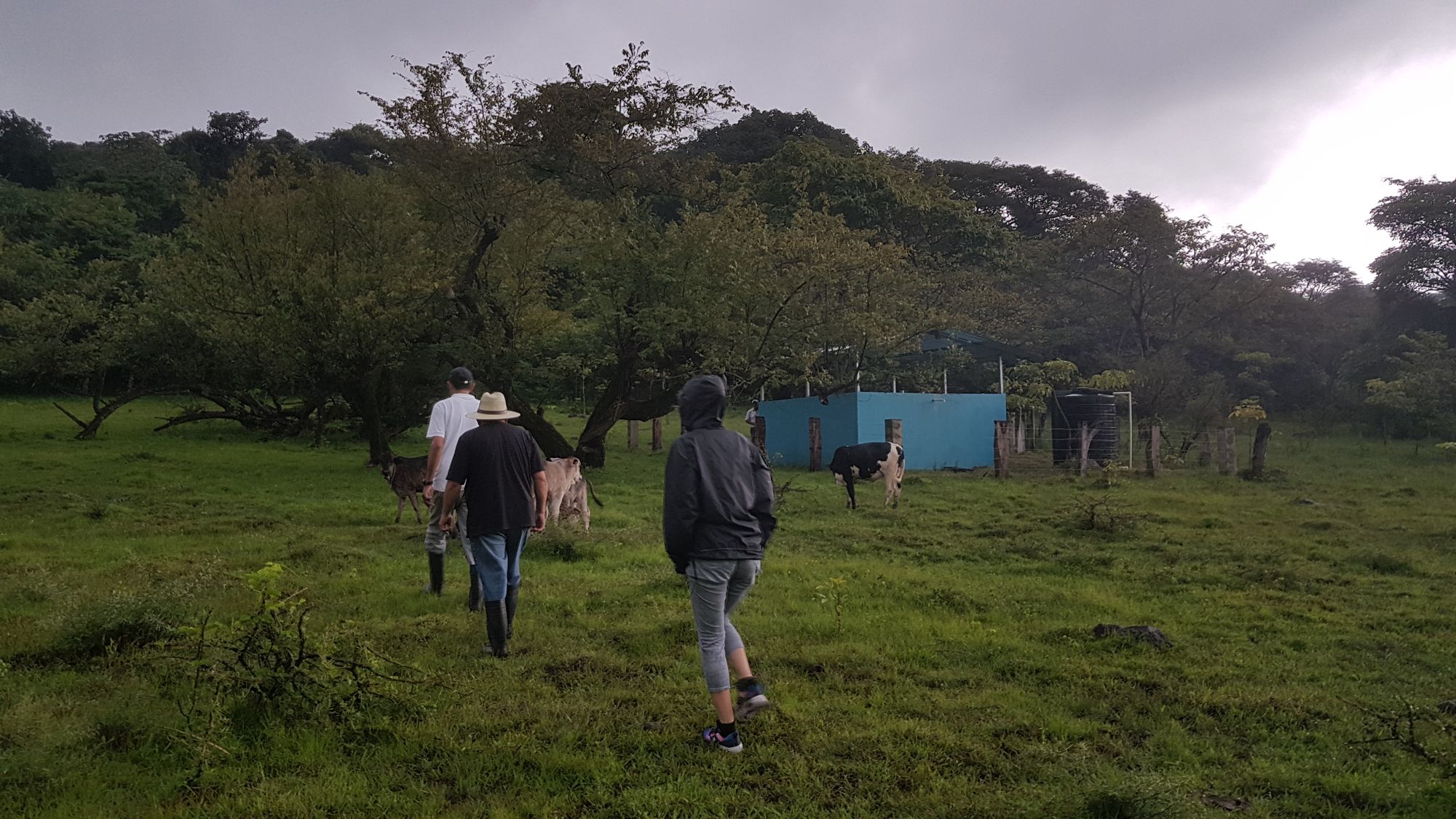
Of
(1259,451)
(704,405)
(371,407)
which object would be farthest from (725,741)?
(1259,451)

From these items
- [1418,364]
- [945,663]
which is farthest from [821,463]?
[1418,364]

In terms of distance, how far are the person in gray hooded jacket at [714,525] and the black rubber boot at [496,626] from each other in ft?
5.97

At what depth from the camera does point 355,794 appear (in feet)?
12.5

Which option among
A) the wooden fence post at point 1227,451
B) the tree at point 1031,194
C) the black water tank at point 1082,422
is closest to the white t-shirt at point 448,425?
the wooden fence post at point 1227,451

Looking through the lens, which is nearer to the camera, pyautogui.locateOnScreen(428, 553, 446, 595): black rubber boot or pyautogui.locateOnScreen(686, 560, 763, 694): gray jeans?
pyautogui.locateOnScreen(686, 560, 763, 694): gray jeans

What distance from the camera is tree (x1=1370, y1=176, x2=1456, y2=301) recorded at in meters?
32.7

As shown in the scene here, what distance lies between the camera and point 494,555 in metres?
5.57

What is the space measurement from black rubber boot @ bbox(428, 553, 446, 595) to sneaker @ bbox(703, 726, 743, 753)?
3733 millimetres

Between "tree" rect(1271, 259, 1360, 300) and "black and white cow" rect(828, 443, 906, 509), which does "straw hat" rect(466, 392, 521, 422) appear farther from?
"tree" rect(1271, 259, 1360, 300)

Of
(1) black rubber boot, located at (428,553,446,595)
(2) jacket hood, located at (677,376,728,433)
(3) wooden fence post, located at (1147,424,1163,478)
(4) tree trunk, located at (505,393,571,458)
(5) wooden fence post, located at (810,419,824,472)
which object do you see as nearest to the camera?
(2) jacket hood, located at (677,376,728,433)

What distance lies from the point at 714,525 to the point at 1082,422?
19.2 metres

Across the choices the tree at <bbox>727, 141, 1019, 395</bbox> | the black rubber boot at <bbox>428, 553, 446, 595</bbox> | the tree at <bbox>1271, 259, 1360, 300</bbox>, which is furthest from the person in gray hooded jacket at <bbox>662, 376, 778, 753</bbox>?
the tree at <bbox>1271, 259, 1360, 300</bbox>

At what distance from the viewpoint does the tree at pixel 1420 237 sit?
32656mm

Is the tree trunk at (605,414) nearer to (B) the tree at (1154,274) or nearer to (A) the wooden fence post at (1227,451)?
(A) the wooden fence post at (1227,451)
